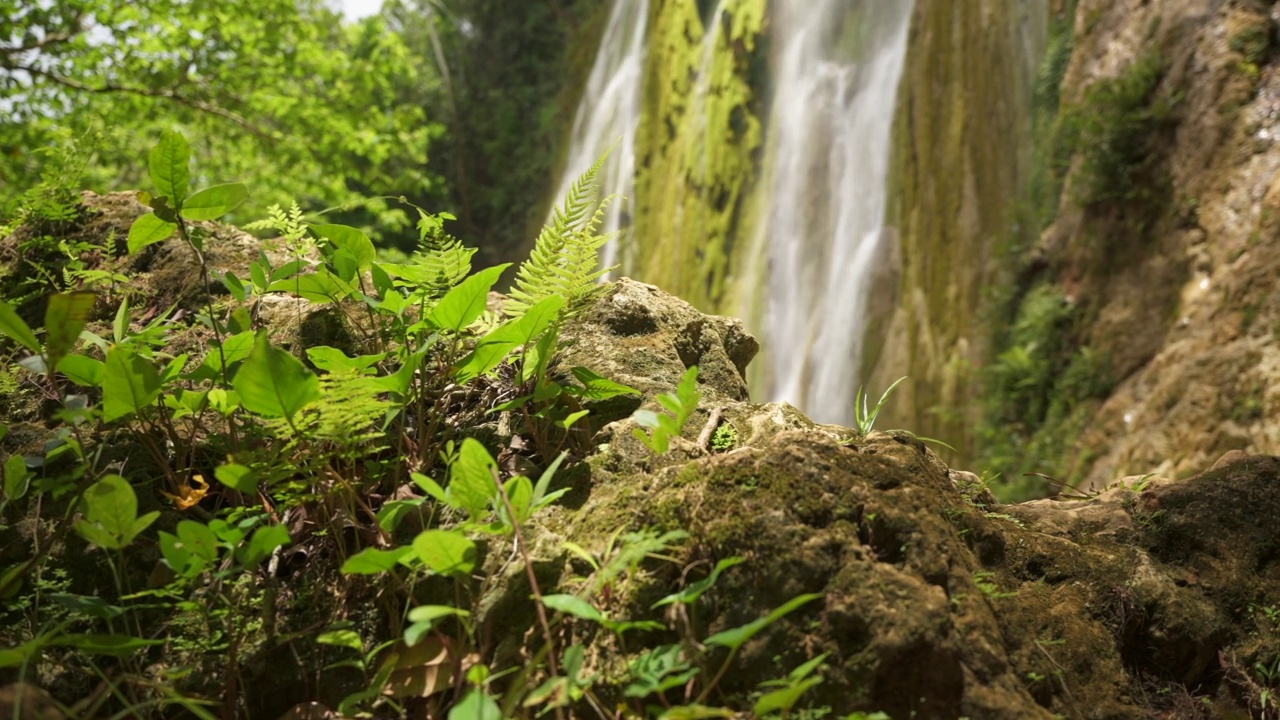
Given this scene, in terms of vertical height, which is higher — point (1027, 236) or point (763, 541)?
point (1027, 236)

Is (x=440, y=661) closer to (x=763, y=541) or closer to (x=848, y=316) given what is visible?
(x=763, y=541)

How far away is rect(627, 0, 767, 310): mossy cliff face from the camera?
11.5 metres

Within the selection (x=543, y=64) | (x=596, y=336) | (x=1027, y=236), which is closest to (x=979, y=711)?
(x=596, y=336)

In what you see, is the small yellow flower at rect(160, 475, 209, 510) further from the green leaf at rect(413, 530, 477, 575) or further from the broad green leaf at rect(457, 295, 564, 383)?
the green leaf at rect(413, 530, 477, 575)

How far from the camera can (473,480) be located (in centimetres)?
129

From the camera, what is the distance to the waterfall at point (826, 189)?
9086mm

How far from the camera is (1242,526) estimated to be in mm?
1708

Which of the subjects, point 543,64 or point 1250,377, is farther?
point 543,64

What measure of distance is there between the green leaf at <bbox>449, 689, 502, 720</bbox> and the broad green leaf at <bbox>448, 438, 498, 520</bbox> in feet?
0.94

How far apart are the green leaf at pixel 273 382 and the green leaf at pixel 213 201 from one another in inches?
14.5

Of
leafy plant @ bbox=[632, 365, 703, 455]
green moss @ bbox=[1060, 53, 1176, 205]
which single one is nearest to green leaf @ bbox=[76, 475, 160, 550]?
leafy plant @ bbox=[632, 365, 703, 455]

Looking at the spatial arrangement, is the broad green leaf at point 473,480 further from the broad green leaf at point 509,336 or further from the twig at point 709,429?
the twig at point 709,429

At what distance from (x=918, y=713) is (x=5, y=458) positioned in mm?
1719

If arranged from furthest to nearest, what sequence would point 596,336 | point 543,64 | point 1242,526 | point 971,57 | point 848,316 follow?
1. point 543,64
2. point 848,316
3. point 971,57
4. point 596,336
5. point 1242,526
